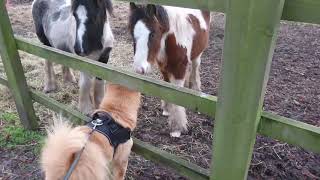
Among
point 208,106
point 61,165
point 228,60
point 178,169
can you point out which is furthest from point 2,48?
point 228,60

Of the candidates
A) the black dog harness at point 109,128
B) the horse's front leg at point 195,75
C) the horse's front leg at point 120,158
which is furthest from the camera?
the horse's front leg at point 195,75

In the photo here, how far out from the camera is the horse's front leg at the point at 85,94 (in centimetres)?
419

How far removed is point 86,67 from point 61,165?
836mm

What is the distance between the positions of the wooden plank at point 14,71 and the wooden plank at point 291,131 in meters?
2.73

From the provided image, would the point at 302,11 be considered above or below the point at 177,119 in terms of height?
above

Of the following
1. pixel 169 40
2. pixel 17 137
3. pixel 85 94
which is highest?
pixel 169 40

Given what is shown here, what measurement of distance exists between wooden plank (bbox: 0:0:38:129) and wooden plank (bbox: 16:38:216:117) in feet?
1.53

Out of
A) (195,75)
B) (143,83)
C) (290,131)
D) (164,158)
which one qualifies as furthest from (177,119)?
(290,131)

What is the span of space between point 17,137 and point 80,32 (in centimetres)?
146

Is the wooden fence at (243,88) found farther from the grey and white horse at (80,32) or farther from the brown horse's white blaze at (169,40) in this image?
the grey and white horse at (80,32)

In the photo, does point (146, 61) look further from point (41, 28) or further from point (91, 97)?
point (41, 28)

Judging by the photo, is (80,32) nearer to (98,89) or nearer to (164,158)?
(98,89)

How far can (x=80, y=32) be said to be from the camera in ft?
11.6

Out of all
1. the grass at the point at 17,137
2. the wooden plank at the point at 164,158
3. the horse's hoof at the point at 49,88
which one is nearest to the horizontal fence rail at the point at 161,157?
the wooden plank at the point at 164,158
